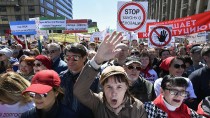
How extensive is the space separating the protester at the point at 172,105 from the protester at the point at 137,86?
67cm

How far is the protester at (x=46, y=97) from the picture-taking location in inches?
74.6

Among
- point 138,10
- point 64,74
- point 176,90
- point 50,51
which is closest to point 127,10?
point 138,10

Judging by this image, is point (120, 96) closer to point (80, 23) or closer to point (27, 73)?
point (27, 73)

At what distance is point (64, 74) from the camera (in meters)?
3.01

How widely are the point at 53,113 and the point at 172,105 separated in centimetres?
123

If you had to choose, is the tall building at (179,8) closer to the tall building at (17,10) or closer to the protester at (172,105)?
the protester at (172,105)

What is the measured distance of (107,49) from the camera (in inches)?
79.4

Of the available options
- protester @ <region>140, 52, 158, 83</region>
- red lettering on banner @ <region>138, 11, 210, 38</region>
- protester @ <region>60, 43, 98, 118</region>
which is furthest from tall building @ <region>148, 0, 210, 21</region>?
protester @ <region>60, 43, 98, 118</region>

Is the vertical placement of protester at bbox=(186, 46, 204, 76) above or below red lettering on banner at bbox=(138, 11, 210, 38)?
below

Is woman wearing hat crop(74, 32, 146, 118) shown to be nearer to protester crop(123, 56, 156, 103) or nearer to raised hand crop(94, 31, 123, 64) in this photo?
raised hand crop(94, 31, 123, 64)

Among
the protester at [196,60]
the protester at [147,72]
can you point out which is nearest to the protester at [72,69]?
the protester at [147,72]

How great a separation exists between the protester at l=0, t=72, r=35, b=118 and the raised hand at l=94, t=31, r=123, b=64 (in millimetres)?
846

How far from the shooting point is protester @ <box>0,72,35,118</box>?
209 centimetres

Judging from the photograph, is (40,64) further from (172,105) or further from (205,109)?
(205,109)
